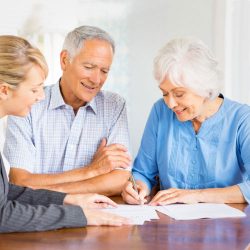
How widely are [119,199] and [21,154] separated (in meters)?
0.52

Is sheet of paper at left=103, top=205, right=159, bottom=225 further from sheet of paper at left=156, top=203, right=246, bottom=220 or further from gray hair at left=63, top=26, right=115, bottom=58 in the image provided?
gray hair at left=63, top=26, right=115, bottom=58

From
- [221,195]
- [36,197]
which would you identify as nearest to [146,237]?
[36,197]

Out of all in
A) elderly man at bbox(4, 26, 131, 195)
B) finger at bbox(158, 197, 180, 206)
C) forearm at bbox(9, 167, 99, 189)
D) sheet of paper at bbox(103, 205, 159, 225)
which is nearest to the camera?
sheet of paper at bbox(103, 205, 159, 225)

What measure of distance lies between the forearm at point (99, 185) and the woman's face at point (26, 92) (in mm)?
483

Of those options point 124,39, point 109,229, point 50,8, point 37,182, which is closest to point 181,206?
point 109,229

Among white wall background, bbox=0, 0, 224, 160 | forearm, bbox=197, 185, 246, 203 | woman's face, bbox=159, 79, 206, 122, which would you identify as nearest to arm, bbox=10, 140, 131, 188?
woman's face, bbox=159, 79, 206, 122

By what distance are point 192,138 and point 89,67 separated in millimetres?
585

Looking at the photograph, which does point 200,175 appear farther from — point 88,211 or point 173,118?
point 88,211

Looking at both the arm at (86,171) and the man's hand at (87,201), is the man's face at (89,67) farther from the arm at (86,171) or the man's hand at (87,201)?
the man's hand at (87,201)

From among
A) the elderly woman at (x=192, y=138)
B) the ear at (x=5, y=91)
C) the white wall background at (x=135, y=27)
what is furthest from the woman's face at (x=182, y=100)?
the white wall background at (x=135, y=27)

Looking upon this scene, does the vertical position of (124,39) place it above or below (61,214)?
above

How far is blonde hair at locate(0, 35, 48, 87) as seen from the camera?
179cm

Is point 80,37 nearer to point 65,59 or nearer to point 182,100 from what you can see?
point 65,59

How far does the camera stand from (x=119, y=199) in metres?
2.23
